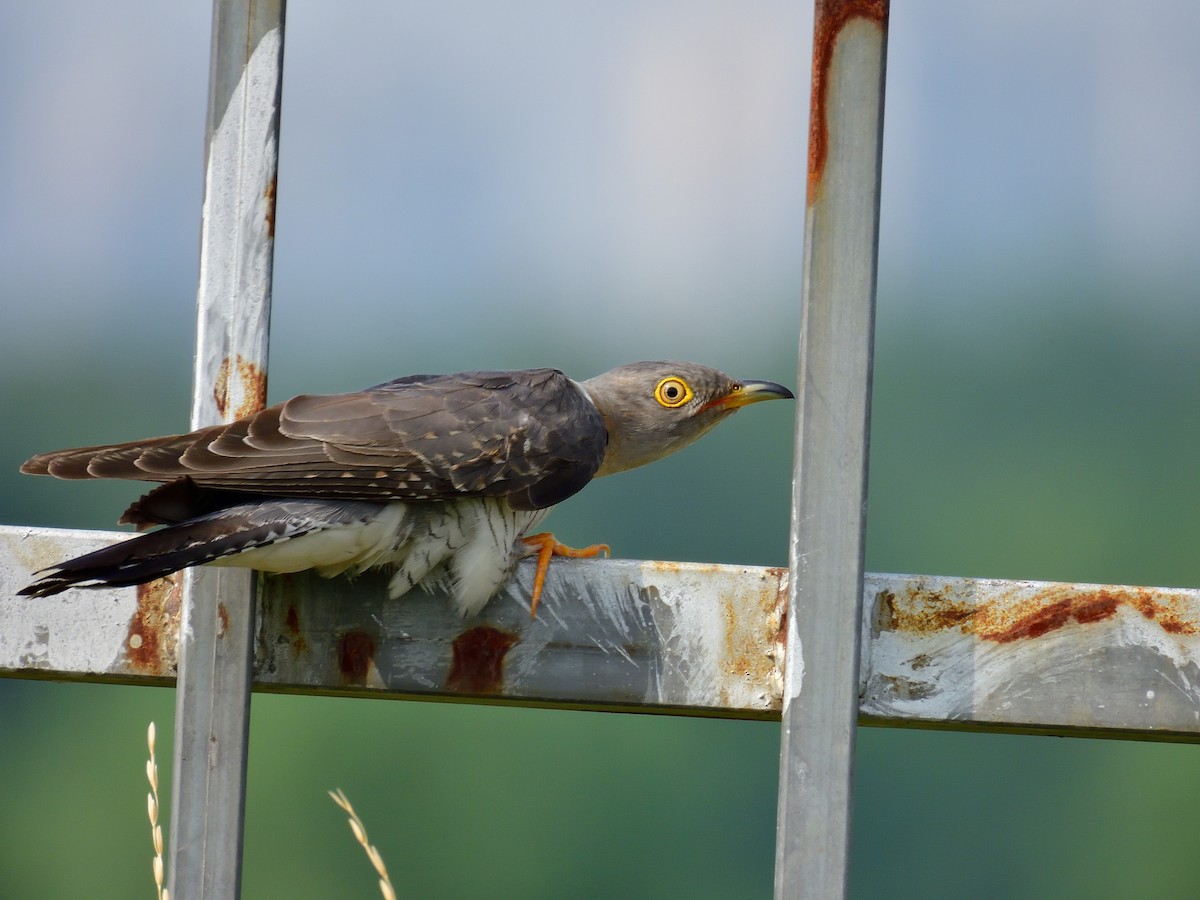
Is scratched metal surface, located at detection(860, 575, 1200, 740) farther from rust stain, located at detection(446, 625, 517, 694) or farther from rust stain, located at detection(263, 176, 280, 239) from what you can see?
rust stain, located at detection(263, 176, 280, 239)

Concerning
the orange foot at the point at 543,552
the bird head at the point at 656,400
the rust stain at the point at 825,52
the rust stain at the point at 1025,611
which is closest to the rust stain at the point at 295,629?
the orange foot at the point at 543,552

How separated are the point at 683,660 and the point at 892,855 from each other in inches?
900

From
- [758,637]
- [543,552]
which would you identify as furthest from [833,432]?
[543,552]

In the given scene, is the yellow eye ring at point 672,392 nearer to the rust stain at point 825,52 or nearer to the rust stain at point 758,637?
the rust stain at point 758,637

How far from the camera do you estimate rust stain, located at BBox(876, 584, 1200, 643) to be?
173 centimetres

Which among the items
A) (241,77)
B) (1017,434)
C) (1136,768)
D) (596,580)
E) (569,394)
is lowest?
(1136,768)

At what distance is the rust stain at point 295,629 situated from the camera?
182cm

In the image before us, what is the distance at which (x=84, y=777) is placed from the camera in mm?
23703

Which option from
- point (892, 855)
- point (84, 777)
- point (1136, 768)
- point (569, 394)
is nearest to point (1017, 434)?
point (1136, 768)

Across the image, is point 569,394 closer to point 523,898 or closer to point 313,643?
point 313,643

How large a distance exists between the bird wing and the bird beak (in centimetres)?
45

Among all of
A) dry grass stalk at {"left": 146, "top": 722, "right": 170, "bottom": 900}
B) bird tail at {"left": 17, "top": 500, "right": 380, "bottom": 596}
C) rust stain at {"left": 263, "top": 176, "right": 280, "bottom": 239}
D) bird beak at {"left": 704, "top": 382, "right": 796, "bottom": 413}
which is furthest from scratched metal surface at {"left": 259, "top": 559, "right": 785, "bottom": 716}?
bird beak at {"left": 704, "top": 382, "right": 796, "bottom": 413}

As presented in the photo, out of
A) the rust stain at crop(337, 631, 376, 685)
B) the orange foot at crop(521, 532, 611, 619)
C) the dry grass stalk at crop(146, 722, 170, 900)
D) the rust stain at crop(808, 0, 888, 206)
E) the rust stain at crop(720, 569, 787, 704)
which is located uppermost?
the rust stain at crop(808, 0, 888, 206)

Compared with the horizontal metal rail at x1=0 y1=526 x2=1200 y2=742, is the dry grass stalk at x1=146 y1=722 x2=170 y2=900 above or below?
below
